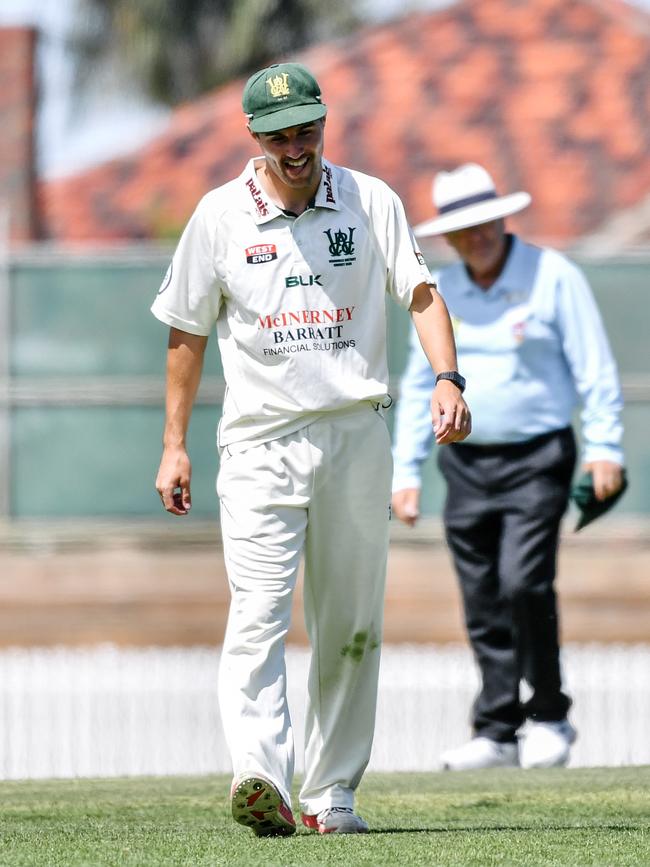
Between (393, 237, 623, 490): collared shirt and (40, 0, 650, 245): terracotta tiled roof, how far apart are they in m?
8.70

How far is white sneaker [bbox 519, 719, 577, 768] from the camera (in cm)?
766

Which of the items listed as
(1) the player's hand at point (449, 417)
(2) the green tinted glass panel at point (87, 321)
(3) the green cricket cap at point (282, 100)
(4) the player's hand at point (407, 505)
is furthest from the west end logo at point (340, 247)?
(2) the green tinted glass panel at point (87, 321)

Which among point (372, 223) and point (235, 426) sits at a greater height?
point (372, 223)

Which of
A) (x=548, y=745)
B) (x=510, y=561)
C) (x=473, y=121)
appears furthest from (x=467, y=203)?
(x=473, y=121)

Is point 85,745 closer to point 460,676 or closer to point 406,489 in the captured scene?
point 460,676

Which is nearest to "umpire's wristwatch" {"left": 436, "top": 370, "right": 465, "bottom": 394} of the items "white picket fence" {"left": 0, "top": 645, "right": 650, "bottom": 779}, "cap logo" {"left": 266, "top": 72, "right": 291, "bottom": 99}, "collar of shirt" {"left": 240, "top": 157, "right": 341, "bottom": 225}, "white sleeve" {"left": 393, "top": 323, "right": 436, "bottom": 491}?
"collar of shirt" {"left": 240, "top": 157, "right": 341, "bottom": 225}

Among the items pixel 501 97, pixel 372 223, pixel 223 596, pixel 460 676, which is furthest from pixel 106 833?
pixel 501 97

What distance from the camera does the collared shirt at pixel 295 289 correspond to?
5406 mm

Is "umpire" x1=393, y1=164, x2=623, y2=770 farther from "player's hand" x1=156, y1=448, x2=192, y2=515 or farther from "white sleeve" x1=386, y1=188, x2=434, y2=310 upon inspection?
"player's hand" x1=156, y1=448, x2=192, y2=515

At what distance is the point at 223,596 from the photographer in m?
13.2

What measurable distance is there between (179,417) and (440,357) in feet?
2.33

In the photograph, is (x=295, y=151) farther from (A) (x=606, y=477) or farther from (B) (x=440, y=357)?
(A) (x=606, y=477)

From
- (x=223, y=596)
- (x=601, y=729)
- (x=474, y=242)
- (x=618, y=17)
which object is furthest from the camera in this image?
(x=618, y=17)

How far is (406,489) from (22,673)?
4.22 meters
